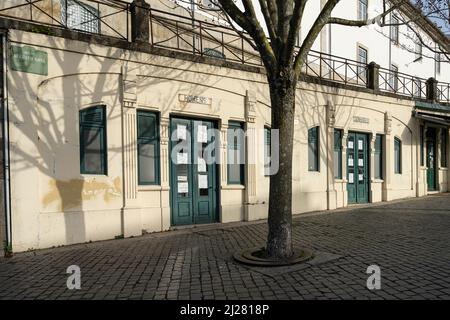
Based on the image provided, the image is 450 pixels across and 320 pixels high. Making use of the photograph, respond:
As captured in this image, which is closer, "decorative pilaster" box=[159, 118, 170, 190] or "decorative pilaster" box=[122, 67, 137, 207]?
"decorative pilaster" box=[122, 67, 137, 207]

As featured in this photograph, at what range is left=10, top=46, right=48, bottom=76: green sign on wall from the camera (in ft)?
23.7

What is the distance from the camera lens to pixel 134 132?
8711 mm

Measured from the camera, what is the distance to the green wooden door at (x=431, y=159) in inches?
683

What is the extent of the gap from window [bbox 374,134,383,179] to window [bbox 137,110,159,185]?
9.17 meters

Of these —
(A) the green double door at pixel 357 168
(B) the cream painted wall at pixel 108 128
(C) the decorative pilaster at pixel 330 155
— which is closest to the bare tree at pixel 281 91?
(B) the cream painted wall at pixel 108 128

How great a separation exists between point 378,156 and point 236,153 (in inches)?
280

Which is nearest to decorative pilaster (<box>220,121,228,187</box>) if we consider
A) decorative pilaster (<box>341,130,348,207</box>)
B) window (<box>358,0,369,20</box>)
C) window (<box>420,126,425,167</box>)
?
decorative pilaster (<box>341,130,348,207</box>)

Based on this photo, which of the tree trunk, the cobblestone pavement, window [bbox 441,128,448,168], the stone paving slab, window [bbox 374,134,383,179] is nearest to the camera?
the cobblestone pavement

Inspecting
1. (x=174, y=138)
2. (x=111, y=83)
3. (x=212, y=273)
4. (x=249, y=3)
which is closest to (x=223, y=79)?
(x=174, y=138)

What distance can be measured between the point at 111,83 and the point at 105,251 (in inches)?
142

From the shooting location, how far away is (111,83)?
27.7 feet

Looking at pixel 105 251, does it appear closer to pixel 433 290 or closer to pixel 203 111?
pixel 203 111

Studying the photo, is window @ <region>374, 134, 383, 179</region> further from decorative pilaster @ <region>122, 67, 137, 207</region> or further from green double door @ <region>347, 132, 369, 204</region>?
decorative pilaster @ <region>122, 67, 137, 207</region>

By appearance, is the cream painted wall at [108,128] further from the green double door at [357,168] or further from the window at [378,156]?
the window at [378,156]
